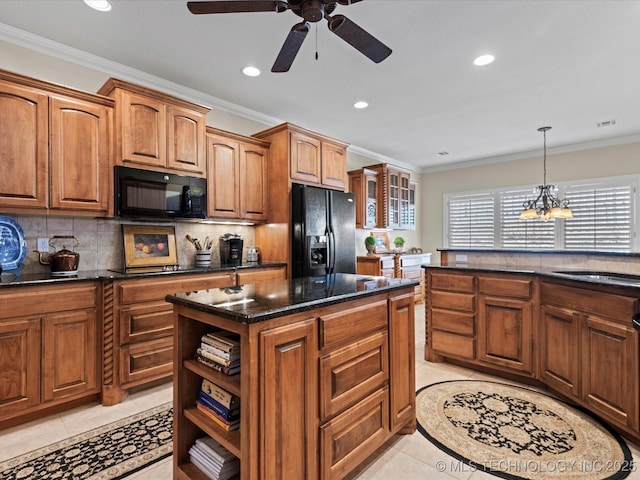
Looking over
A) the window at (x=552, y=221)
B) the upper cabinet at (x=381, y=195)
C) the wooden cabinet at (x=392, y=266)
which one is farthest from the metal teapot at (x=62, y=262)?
the window at (x=552, y=221)

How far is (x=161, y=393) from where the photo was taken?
2.72 metres

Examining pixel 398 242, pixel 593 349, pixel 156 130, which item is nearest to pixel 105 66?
pixel 156 130

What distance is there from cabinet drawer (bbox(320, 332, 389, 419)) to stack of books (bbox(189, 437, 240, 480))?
45 cm

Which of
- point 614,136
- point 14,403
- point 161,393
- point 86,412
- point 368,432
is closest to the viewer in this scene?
point 368,432

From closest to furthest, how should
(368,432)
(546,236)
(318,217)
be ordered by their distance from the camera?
1. (368,432)
2. (318,217)
3. (546,236)

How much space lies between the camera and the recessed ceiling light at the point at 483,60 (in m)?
2.97

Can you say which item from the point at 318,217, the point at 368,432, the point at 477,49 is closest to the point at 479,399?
the point at 368,432

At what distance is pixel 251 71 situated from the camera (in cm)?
319

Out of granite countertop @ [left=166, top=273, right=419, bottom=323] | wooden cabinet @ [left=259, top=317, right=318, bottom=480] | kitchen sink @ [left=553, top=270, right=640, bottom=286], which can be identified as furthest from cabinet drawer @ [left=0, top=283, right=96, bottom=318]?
kitchen sink @ [left=553, top=270, right=640, bottom=286]

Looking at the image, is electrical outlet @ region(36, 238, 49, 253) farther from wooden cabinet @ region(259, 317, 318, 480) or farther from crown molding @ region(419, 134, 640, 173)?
crown molding @ region(419, 134, 640, 173)

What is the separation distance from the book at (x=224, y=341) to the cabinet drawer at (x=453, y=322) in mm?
2346

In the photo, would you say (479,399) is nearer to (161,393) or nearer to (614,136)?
(161,393)

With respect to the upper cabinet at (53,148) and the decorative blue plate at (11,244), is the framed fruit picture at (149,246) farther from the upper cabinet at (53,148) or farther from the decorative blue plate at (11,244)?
the decorative blue plate at (11,244)

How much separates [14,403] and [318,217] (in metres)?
2.94
